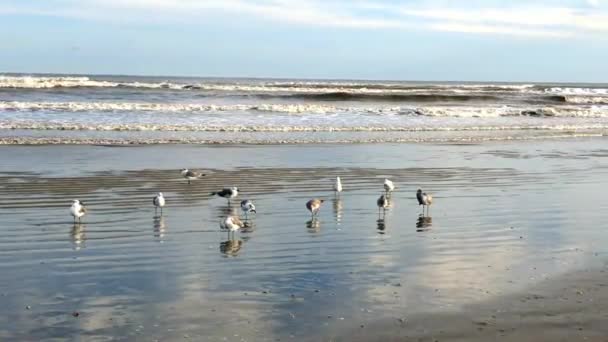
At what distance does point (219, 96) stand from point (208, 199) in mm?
36343

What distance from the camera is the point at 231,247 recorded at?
916 centimetres

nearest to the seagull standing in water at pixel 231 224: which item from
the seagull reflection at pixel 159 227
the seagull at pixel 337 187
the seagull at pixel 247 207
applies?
the seagull reflection at pixel 159 227

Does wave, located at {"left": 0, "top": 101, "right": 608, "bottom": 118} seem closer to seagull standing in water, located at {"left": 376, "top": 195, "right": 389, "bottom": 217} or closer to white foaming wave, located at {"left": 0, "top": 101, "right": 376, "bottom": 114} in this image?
white foaming wave, located at {"left": 0, "top": 101, "right": 376, "bottom": 114}

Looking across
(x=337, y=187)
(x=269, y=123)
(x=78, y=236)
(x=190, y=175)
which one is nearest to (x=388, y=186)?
(x=337, y=187)

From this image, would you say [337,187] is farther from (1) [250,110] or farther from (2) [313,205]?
(1) [250,110]

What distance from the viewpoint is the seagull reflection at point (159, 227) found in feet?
31.9

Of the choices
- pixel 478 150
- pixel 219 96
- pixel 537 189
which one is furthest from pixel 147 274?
pixel 219 96

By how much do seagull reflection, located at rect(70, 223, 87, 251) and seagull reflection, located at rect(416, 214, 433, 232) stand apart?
13.1 feet

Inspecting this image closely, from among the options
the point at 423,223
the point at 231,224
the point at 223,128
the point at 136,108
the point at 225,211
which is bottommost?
the point at 225,211

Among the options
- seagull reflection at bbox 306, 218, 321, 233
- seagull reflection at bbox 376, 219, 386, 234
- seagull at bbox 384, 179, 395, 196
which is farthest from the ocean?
seagull reflection at bbox 376, 219, 386, 234

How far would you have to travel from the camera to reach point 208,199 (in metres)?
13.1

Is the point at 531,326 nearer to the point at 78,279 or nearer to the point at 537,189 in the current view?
the point at 78,279

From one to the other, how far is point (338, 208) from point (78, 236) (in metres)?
4.01

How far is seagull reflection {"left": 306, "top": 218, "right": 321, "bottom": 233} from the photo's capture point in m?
10.3
